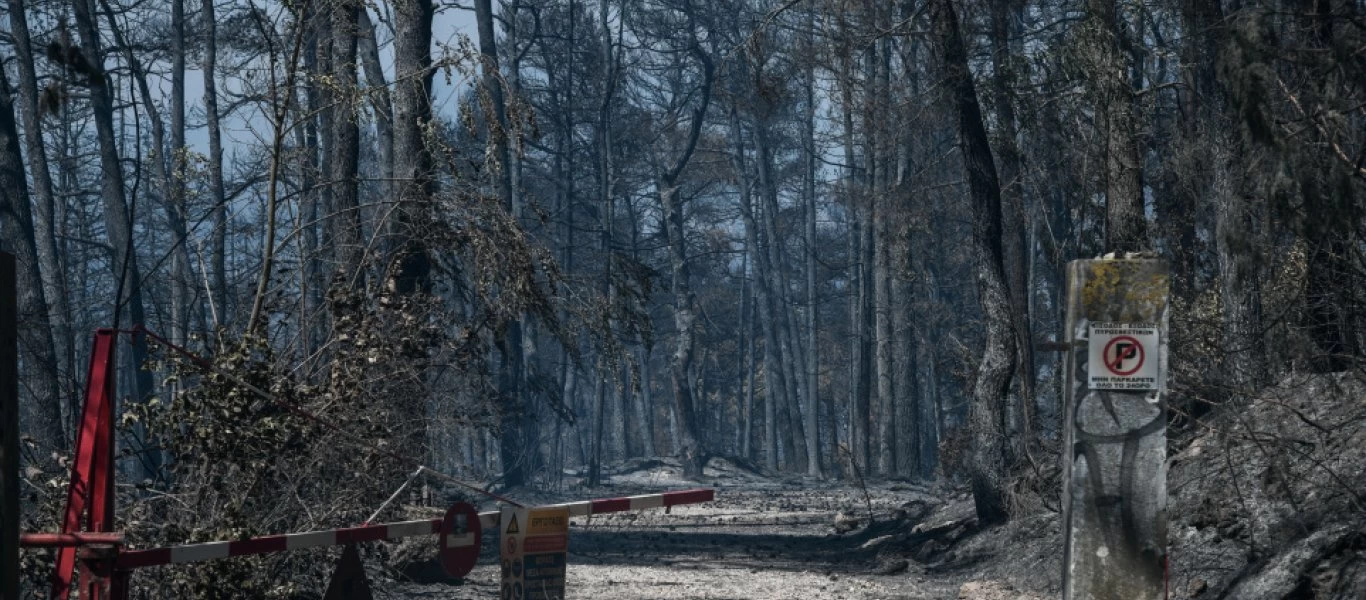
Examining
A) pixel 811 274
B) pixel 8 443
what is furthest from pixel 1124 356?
pixel 811 274

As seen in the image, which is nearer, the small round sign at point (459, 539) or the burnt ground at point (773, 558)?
the small round sign at point (459, 539)

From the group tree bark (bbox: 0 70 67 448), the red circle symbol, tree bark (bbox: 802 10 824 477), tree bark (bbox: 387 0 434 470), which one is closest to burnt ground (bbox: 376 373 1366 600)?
the red circle symbol

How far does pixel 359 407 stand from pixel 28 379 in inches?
341

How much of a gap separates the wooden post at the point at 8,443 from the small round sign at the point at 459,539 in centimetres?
443

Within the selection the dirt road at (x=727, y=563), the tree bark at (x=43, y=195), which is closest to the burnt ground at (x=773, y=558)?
the dirt road at (x=727, y=563)

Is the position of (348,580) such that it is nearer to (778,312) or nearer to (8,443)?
(8,443)

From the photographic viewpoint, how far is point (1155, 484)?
24.2 ft

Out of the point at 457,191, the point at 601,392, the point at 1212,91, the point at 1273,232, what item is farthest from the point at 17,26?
the point at 601,392

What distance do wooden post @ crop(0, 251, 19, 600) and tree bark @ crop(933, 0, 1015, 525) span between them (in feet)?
42.2

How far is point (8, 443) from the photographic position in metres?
4.14

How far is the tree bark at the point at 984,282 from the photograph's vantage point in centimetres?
1609

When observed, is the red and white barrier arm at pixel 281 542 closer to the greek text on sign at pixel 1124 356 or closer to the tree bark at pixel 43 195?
the greek text on sign at pixel 1124 356

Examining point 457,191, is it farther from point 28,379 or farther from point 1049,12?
point 1049,12

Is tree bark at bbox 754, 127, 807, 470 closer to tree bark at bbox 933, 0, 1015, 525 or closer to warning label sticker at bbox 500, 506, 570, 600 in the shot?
tree bark at bbox 933, 0, 1015, 525
